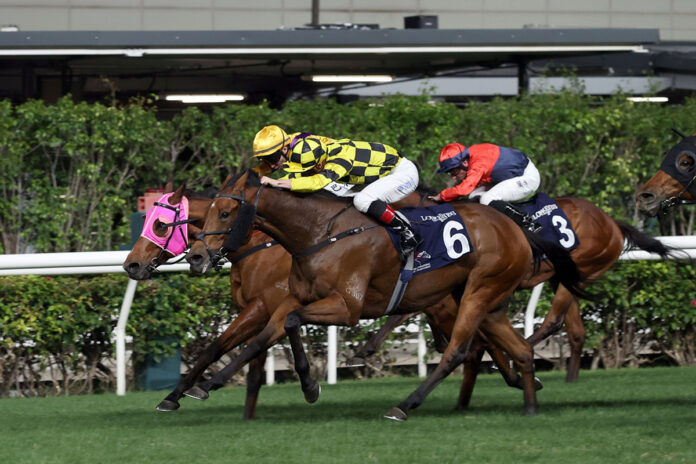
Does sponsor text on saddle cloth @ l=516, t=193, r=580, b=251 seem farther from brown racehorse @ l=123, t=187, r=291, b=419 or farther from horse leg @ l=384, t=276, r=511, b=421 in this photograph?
brown racehorse @ l=123, t=187, r=291, b=419

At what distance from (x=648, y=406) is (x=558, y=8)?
7.91 m

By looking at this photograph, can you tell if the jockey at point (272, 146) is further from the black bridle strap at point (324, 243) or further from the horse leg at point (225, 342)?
the horse leg at point (225, 342)

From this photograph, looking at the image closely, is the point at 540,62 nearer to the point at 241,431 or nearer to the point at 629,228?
the point at 629,228

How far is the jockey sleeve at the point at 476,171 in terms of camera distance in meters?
6.79

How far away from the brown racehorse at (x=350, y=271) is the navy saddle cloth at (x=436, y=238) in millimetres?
49

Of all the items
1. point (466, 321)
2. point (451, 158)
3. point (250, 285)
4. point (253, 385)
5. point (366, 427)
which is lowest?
point (366, 427)

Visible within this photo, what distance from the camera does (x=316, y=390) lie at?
18.8 ft

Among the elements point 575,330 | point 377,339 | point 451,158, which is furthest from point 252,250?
point 575,330

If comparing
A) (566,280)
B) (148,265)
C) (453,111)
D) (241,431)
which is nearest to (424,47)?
(453,111)

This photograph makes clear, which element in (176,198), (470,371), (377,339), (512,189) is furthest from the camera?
(377,339)

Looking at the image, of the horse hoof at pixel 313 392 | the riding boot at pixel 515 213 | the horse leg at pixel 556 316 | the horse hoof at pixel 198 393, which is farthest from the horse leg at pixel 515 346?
the horse hoof at pixel 198 393

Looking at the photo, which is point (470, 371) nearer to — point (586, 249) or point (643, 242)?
point (586, 249)

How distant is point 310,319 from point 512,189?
194cm

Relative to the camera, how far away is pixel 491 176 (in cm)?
711
